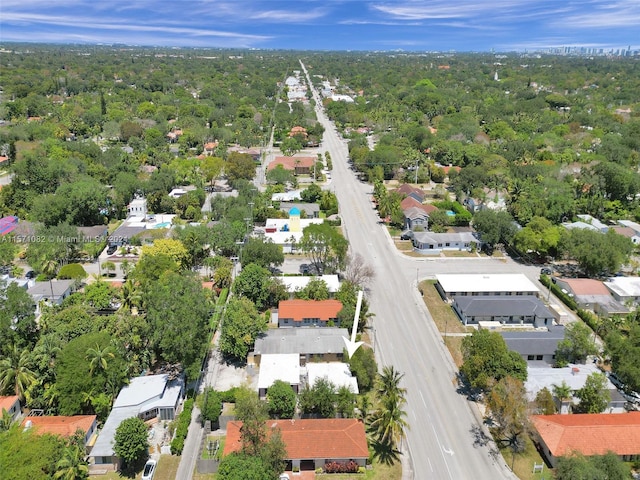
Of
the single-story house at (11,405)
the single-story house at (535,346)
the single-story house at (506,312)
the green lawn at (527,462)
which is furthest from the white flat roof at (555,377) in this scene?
the single-story house at (11,405)

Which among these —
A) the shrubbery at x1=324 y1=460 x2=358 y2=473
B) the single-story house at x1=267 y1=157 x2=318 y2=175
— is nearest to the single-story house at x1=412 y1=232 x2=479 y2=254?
the shrubbery at x1=324 y1=460 x2=358 y2=473

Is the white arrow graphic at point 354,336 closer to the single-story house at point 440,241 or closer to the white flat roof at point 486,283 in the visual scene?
the white flat roof at point 486,283

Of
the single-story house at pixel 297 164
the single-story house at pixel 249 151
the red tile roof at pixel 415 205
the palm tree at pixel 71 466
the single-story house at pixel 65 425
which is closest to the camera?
the palm tree at pixel 71 466

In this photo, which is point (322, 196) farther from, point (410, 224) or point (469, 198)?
point (469, 198)

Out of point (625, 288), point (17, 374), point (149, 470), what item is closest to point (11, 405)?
point (17, 374)

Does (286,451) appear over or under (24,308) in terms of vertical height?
under

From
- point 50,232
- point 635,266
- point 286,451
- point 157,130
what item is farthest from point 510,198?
point 157,130
